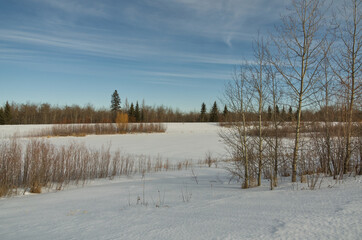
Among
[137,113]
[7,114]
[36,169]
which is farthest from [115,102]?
[36,169]

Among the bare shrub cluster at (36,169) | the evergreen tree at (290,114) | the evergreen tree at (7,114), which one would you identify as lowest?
Answer: the bare shrub cluster at (36,169)

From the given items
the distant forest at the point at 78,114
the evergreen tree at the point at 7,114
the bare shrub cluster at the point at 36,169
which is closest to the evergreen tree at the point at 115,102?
the distant forest at the point at 78,114

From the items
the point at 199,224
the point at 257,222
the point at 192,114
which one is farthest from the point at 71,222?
the point at 192,114

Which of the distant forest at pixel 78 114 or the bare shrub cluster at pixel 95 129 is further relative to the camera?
the distant forest at pixel 78 114

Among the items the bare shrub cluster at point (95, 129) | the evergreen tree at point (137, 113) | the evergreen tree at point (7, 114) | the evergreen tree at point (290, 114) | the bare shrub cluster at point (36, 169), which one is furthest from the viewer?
the evergreen tree at point (137, 113)

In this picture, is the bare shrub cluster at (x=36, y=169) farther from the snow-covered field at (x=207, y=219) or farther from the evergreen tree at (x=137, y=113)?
the evergreen tree at (x=137, y=113)

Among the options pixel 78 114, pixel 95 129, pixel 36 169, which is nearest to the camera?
pixel 36 169

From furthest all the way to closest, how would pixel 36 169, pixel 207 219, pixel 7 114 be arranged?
1. pixel 7 114
2. pixel 36 169
3. pixel 207 219

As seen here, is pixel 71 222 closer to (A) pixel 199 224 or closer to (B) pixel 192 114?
(A) pixel 199 224

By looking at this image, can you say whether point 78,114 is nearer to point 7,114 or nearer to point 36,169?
point 7,114

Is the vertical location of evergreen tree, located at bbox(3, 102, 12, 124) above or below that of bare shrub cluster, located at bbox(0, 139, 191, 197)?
above

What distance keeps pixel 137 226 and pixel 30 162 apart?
20.2ft

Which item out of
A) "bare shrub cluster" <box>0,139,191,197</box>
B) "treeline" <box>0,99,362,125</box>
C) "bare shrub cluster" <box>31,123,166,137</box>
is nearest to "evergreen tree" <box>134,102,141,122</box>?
"treeline" <box>0,99,362,125</box>

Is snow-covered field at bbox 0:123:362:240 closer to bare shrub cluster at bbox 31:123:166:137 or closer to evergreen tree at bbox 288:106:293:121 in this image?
evergreen tree at bbox 288:106:293:121
